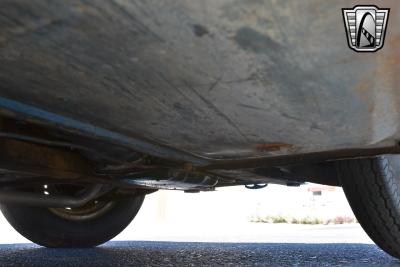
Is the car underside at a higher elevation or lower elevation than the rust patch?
higher

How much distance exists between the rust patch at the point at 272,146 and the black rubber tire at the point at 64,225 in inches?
71.1

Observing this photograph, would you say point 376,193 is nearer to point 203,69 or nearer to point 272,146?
point 272,146

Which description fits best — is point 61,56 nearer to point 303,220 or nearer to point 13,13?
point 13,13

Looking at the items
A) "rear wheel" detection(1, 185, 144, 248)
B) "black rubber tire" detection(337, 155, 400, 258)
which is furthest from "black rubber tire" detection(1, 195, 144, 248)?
"black rubber tire" detection(337, 155, 400, 258)

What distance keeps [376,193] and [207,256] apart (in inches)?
40.9

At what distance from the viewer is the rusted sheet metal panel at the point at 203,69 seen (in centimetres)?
69

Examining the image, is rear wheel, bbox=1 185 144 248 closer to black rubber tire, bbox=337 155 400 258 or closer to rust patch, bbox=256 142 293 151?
black rubber tire, bbox=337 155 400 258

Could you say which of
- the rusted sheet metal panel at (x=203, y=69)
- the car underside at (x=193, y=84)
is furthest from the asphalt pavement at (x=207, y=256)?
the rusted sheet metal panel at (x=203, y=69)

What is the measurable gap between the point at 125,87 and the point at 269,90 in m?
0.28

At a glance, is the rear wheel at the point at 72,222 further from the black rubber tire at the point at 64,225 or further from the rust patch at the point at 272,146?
the rust patch at the point at 272,146

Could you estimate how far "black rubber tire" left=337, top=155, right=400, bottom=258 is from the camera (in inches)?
66.4

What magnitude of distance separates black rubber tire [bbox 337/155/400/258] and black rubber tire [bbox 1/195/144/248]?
1.55 m

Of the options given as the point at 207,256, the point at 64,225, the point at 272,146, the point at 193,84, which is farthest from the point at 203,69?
the point at 64,225

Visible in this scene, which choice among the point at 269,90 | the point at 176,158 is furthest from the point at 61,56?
the point at 176,158
